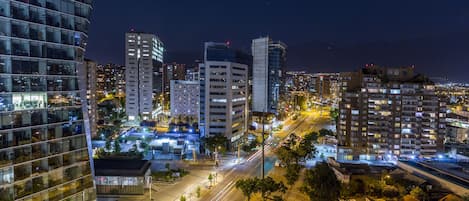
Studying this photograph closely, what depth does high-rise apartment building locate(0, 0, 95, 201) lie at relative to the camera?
667 inches

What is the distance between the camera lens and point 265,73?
98.9 meters

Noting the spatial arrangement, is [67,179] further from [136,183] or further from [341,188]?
[341,188]

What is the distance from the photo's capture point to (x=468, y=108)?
307 ft

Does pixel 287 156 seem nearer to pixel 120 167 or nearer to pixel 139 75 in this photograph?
pixel 120 167

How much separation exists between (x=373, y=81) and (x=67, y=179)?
4790cm

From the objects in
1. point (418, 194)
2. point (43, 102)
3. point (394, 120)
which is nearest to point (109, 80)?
point (394, 120)

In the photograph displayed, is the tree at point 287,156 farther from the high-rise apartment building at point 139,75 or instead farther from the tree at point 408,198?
the high-rise apartment building at point 139,75

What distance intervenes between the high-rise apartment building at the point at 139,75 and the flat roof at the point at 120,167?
169ft

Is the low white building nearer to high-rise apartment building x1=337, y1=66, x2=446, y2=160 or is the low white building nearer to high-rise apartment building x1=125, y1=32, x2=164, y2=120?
high-rise apartment building x1=125, y1=32, x2=164, y2=120

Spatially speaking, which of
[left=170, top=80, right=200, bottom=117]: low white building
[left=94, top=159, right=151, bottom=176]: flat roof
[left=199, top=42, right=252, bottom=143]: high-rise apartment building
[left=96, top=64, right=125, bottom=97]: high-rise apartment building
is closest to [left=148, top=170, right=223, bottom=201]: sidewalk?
[left=94, top=159, right=151, bottom=176]: flat roof

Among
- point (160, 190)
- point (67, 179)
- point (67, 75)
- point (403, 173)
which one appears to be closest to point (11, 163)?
point (67, 179)

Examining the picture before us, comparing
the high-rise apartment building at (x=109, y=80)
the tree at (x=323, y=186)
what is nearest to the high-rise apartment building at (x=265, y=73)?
the high-rise apartment building at (x=109, y=80)

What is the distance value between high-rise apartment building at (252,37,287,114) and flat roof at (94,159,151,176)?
6408cm

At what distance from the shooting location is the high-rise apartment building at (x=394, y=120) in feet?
170
